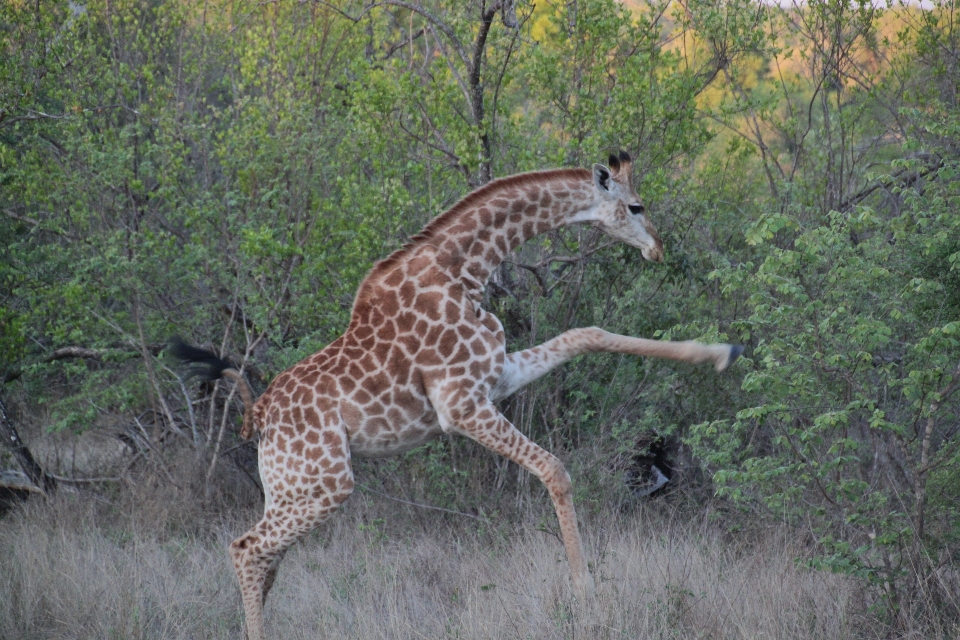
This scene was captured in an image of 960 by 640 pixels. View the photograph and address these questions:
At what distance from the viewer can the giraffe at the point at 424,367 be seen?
570cm

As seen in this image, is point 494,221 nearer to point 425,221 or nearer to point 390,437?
point 390,437

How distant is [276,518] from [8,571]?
216 cm

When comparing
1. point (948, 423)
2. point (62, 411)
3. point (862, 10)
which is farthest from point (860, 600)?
point (62, 411)

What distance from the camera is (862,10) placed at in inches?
333

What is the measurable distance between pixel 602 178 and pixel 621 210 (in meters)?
0.22

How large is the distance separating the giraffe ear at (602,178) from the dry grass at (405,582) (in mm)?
2199

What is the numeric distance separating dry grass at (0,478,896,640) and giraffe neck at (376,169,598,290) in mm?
1838

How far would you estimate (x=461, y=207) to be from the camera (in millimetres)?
5906

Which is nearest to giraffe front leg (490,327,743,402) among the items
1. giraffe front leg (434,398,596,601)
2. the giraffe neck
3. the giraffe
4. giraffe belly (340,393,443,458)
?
the giraffe

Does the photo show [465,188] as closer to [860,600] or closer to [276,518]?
[276,518]

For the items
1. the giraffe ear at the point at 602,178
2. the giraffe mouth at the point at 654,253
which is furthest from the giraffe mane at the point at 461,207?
the giraffe mouth at the point at 654,253

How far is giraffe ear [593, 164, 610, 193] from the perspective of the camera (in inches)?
234

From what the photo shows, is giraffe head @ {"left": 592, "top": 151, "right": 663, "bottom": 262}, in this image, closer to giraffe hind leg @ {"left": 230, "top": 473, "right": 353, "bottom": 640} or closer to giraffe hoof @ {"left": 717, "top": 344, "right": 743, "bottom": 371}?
giraffe hoof @ {"left": 717, "top": 344, "right": 743, "bottom": 371}

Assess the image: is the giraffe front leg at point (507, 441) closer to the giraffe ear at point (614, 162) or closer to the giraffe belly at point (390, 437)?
the giraffe belly at point (390, 437)
